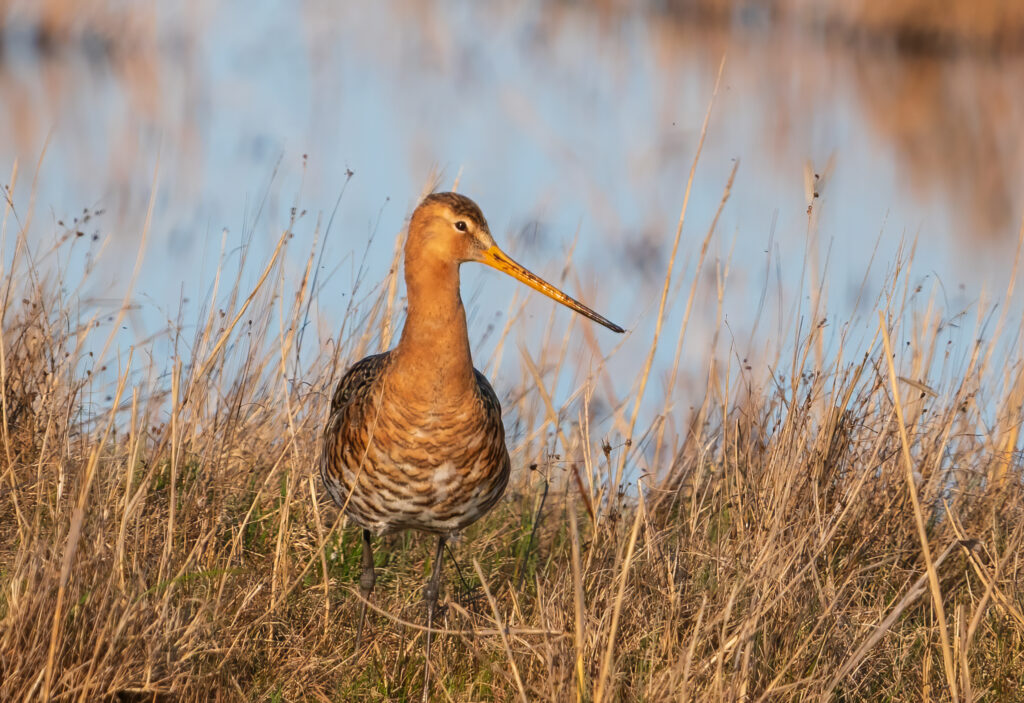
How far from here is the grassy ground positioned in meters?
3.38

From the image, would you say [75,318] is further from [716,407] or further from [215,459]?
[716,407]

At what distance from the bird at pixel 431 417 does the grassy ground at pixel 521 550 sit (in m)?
0.25

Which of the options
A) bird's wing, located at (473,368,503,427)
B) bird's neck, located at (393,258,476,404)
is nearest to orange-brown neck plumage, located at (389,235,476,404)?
bird's neck, located at (393,258,476,404)

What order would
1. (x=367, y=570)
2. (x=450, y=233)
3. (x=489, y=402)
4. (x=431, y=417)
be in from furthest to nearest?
(x=367, y=570)
(x=489, y=402)
(x=450, y=233)
(x=431, y=417)

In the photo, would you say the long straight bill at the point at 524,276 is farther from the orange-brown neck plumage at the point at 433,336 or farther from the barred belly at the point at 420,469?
the barred belly at the point at 420,469

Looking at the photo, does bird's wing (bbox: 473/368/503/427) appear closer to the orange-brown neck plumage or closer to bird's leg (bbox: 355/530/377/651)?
the orange-brown neck plumage

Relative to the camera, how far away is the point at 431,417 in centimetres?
414

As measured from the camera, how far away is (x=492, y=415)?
14.3 ft

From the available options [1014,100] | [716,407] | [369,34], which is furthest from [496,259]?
[1014,100]

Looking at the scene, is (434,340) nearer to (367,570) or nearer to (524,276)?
(524,276)

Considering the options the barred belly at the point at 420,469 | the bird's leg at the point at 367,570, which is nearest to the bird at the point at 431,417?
the barred belly at the point at 420,469

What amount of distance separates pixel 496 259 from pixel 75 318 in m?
1.97

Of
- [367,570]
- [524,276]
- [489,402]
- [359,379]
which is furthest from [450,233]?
[367,570]

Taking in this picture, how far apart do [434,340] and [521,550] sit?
1.13 metres
